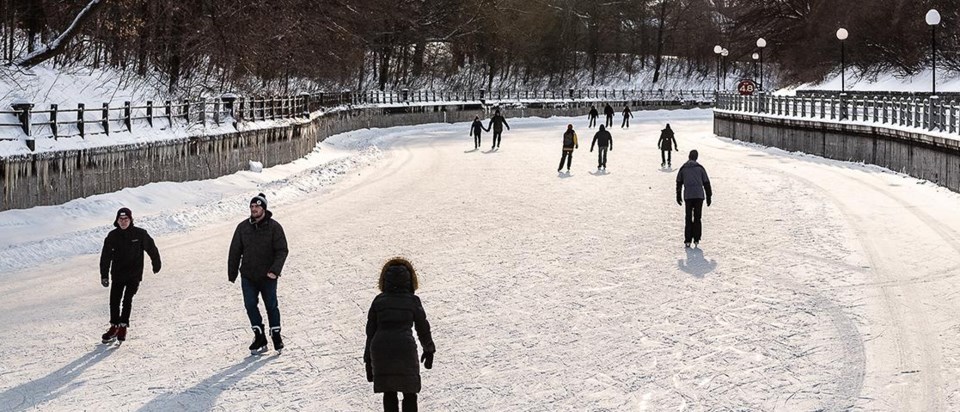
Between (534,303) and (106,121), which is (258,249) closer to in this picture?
(534,303)

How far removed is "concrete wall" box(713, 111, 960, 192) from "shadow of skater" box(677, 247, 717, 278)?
377 inches

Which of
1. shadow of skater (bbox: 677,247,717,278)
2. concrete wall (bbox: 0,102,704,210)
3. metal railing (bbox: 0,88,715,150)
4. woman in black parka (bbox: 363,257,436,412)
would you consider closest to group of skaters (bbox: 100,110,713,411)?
woman in black parka (bbox: 363,257,436,412)

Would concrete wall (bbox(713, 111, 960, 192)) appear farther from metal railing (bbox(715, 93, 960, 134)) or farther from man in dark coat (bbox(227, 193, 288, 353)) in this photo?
man in dark coat (bbox(227, 193, 288, 353))

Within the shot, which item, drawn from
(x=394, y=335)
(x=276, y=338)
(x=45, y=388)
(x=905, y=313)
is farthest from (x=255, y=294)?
(x=905, y=313)

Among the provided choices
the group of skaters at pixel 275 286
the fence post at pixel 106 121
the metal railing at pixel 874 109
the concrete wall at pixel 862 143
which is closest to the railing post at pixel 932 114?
the metal railing at pixel 874 109

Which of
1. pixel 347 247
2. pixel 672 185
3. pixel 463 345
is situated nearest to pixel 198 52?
pixel 672 185

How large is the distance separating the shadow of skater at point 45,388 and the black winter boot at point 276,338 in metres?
1.44

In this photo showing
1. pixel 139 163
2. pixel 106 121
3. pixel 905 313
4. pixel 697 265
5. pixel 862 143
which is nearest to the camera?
pixel 905 313

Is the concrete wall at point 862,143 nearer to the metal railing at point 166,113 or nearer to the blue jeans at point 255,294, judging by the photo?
the metal railing at point 166,113

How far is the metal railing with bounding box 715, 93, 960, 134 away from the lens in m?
25.2

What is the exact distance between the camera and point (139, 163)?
2288 cm

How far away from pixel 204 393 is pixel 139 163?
15.1 m

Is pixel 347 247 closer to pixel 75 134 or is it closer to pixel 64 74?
pixel 75 134

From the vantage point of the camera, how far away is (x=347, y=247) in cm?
1666
